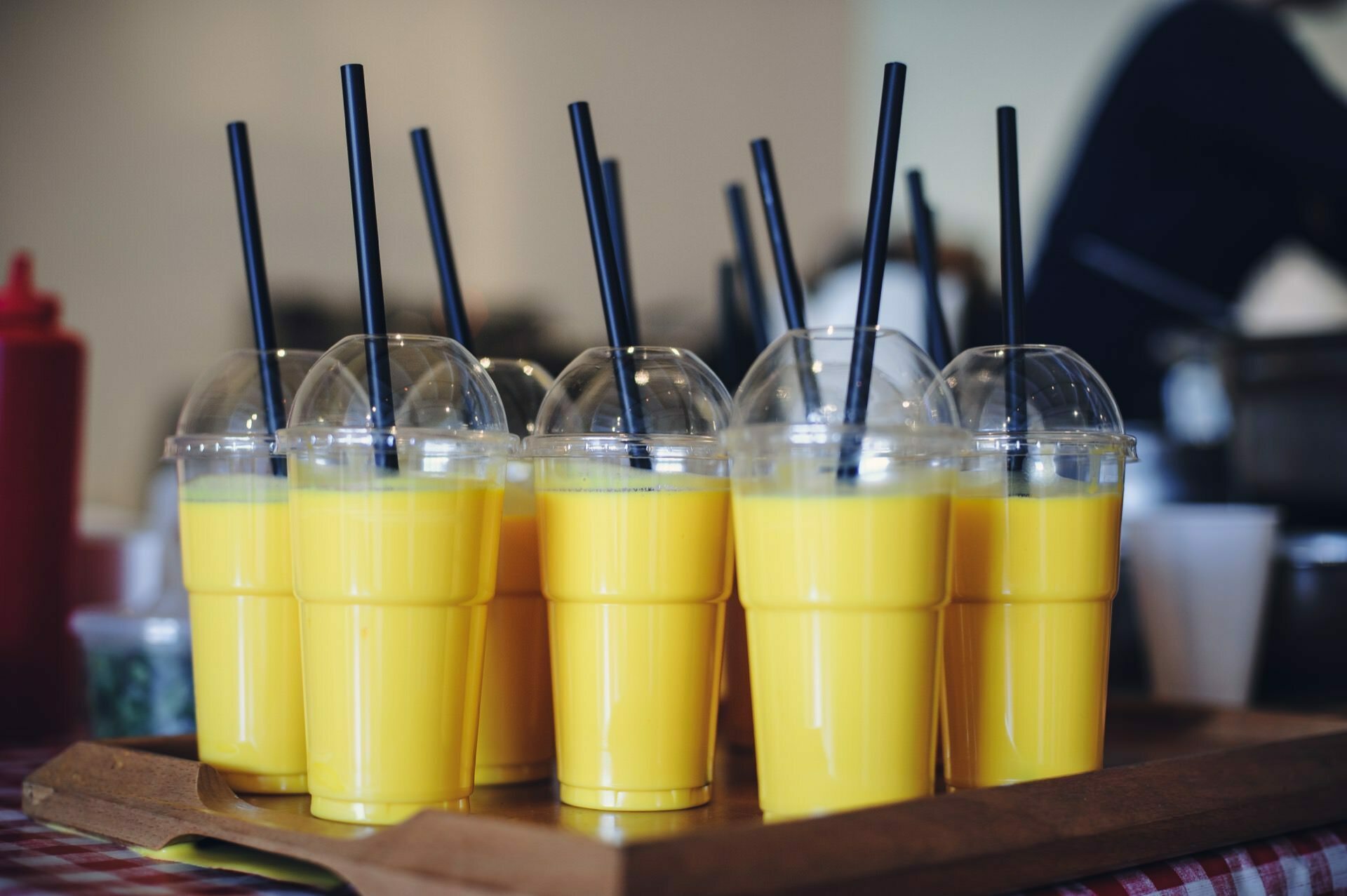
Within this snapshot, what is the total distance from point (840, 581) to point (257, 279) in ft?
1.70

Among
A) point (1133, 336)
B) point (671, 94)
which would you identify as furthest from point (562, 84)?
point (1133, 336)

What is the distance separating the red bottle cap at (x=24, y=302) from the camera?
1.20 meters

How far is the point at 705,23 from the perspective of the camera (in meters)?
5.43

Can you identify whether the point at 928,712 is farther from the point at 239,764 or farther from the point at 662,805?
the point at 239,764

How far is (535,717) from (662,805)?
17 cm

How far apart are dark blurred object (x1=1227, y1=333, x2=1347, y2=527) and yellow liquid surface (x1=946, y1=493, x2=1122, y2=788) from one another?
2.54 ft

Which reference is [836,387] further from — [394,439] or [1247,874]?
[1247,874]

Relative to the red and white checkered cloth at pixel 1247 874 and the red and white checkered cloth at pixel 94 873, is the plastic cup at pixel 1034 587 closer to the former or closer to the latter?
the red and white checkered cloth at pixel 1247 874

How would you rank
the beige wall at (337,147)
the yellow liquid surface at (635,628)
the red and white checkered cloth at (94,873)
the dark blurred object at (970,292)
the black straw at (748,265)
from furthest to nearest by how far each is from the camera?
the beige wall at (337,147)
the dark blurred object at (970,292)
the black straw at (748,265)
the yellow liquid surface at (635,628)
the red and white checkered cloth at (94,873)

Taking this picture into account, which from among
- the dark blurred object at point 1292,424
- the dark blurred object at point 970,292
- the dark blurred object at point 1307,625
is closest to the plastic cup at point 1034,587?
the dark blurred object at point 1307,625

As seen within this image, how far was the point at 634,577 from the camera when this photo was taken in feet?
2.53

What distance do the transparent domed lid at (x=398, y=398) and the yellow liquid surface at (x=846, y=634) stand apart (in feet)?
0.59

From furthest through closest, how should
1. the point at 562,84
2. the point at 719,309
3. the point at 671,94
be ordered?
the point at 671,94
the point at 562,84
the point at 719,309

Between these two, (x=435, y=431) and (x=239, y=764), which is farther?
(x=239, y=764)
